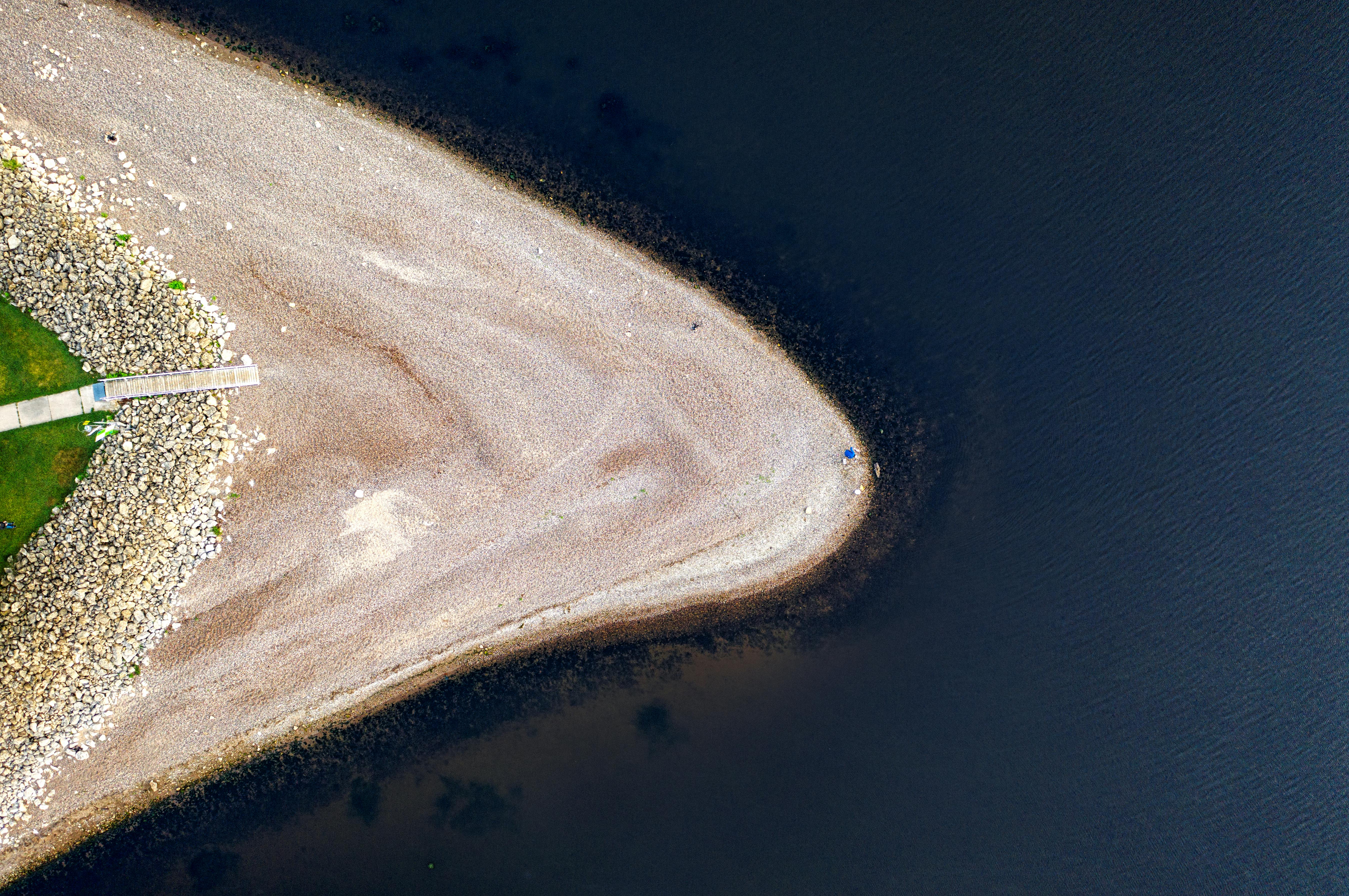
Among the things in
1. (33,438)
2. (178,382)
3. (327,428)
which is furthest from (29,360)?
(327,428)

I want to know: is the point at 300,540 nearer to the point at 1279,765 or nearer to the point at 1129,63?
the point at 1129,63

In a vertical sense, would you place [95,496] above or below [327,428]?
below

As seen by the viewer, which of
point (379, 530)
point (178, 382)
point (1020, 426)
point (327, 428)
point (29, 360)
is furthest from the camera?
point (1020, 426)

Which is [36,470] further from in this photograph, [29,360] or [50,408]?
[29,360]

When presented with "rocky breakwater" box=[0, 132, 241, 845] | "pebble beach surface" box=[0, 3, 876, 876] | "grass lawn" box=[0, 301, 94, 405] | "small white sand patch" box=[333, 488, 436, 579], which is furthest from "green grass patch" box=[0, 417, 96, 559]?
"small white sand patch" box=[333, 488, 436, 579]

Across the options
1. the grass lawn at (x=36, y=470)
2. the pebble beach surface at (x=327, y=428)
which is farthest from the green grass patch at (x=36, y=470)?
the pebble beach surface at (x=327, y=428)

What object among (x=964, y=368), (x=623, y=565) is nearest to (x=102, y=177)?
(x=623, y=565)
